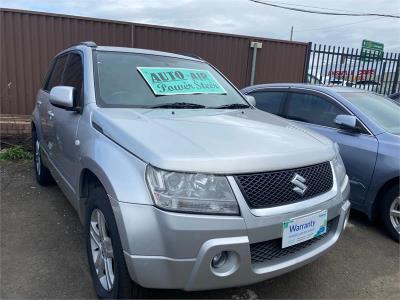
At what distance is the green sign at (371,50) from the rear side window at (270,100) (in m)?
7.01

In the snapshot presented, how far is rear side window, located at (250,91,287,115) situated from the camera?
512cm

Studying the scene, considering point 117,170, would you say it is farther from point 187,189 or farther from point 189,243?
point 189,243

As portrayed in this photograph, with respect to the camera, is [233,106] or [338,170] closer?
[338,170]

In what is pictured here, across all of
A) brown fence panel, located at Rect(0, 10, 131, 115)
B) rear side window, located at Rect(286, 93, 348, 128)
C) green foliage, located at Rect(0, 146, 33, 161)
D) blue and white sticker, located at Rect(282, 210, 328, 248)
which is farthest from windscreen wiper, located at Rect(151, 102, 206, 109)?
brown fence panel, located at Rect(0, 10, 131, 115)

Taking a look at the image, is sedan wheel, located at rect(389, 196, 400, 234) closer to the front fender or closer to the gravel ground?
the gravel ground

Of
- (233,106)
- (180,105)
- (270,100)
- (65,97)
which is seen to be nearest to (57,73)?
(65,97)

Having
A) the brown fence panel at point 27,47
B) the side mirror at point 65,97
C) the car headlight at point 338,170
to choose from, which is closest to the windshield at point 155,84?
the side mirror at point 65,97

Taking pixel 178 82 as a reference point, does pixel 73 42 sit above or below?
above

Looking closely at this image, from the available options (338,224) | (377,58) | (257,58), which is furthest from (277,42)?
(338,224)

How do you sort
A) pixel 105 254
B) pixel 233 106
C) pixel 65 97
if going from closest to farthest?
1. pixel 105 254
2. pixel 65 97
3. pixel 233 106

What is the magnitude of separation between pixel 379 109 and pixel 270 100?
142cm

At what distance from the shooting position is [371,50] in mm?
11102

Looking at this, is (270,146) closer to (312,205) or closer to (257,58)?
(312,205)

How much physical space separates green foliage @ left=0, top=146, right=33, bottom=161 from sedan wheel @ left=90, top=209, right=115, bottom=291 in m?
4.09
